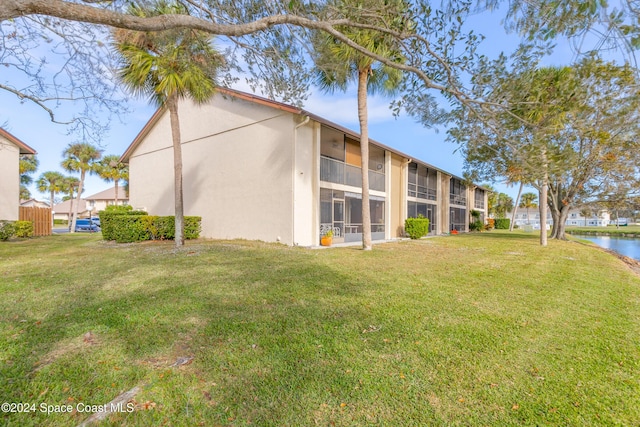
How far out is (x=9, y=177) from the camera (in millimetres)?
16703

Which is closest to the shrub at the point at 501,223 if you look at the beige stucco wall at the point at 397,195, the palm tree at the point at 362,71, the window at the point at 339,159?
the beige stucco wall at the point at 397,195

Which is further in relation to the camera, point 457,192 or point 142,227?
point 457,192

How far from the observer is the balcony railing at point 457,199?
2728 centimetres

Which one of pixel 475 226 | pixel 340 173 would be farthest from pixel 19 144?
pixel 475 226

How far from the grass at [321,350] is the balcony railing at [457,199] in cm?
2150

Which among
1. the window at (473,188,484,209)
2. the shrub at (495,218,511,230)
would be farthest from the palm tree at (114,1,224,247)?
the shrub at (495,218,511,230)

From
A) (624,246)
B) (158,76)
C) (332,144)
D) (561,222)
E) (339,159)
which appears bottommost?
(624,246)

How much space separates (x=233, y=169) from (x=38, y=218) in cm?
1558

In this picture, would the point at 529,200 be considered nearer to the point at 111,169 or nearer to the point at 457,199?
the point at 457,199

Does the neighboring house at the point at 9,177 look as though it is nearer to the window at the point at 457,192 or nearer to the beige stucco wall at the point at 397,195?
the beige stucco wall at the point at 397,195

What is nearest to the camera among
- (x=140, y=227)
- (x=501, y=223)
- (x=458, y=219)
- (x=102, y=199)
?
(x=140, y=227)

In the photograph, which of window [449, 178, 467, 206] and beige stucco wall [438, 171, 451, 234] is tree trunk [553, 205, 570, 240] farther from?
window [449, 178, 467, 206]

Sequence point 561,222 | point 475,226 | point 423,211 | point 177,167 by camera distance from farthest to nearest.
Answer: point 475,226 < point 423,211 < point 561,222 < point 177,167

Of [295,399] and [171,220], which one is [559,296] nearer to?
[295,399]
